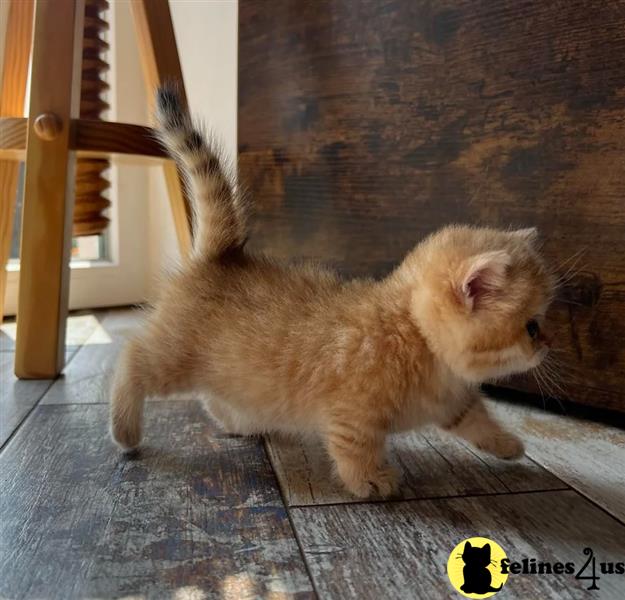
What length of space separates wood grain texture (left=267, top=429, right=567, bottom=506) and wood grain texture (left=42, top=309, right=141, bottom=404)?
348mm

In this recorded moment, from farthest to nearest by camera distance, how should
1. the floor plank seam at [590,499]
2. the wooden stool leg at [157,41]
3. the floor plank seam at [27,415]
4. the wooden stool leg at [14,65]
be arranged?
the wooden stool leg at [14,65], the wooden stool leg at [157,41], the floor plank seam at [27,415], the floor plank seam at [590,499]

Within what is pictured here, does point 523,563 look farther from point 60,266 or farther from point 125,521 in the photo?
point 60,266

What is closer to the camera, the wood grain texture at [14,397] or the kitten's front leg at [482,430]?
the kitten's front leg at [482,430]

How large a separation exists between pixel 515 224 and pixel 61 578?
0.92m

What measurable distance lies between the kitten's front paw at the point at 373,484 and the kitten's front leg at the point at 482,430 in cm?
17

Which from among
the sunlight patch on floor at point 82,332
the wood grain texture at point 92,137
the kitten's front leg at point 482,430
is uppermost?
the wood grain texture at point 92,137

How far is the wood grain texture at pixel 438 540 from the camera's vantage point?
2.14ft

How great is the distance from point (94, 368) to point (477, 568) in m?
1.11

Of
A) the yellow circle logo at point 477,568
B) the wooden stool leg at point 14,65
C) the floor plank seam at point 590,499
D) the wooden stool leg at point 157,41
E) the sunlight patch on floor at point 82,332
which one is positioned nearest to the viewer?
the yellow circle logo at point 477,568

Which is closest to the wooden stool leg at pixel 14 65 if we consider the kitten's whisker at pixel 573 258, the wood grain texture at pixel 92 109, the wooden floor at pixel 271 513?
the wood grain texture at pixel 92 109

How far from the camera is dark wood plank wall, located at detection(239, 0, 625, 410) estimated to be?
1088 mm

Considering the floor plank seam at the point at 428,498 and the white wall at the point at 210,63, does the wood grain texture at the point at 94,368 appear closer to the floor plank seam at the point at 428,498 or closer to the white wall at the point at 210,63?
the white wall at the point at 210,63

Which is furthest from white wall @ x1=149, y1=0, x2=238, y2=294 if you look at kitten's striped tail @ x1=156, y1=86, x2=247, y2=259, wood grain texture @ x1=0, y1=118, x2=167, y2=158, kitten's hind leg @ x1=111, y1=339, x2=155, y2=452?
kitten's hind leg @ x1=111, y1=339, x2=155, y2=452

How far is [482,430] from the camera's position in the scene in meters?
1.00
